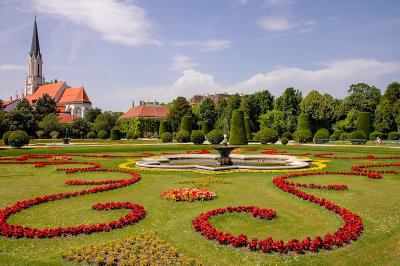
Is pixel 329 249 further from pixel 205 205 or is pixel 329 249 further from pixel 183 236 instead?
pixel 205 205

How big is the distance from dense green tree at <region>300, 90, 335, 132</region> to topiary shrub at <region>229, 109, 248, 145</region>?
2219 centimetres

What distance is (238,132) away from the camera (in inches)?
1284

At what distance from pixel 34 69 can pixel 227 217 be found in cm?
9150

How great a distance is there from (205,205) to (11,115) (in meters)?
48.1

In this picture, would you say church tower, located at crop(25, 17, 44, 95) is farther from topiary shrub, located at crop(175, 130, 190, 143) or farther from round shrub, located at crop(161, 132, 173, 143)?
topiary shrub, located at crop(175, 130, 190, 143)

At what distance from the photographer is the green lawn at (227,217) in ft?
15.8

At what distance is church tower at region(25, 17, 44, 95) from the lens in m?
81.0

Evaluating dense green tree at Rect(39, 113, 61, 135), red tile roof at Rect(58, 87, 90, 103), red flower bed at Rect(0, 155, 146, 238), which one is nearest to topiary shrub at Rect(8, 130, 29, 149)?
red flower bed at Rect(0, 155, 146, 238)

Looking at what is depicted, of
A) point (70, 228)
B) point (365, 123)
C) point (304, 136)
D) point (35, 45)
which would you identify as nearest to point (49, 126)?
point (304, 136)

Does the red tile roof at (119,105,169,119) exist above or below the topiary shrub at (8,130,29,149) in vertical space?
above

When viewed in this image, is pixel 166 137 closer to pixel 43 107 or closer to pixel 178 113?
pixel 178 113

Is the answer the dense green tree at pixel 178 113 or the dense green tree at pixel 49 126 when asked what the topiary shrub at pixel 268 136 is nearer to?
the dense green tree at pixel 178 113

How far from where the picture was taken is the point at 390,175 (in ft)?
40.0

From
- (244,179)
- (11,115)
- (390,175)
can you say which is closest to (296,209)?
(244,179)
